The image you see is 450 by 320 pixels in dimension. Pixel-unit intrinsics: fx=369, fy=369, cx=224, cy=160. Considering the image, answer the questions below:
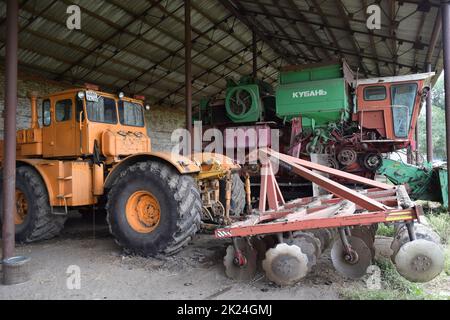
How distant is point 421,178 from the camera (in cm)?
790

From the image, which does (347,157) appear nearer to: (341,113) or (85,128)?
(341,113)

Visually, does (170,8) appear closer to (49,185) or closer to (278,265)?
(49,185)

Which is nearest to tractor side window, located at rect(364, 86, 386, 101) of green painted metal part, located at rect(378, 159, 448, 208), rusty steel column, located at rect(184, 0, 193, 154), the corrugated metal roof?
green painted metal part, located at rect(378, 159, 448, 208)

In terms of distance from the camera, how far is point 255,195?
9.31 m

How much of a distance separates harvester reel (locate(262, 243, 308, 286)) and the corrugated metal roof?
23.4ft

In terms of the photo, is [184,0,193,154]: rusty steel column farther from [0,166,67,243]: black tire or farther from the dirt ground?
the dirt ground

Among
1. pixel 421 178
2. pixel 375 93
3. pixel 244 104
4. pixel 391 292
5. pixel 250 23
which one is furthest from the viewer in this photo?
pixel 250 23

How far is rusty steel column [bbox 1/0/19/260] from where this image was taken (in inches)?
168

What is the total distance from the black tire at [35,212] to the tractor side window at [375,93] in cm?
710

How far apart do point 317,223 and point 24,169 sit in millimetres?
4645

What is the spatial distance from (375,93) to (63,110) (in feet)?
22.3

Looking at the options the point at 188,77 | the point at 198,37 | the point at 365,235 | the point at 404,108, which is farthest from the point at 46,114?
the point at 198,37

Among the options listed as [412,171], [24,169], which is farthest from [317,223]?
[412,171]

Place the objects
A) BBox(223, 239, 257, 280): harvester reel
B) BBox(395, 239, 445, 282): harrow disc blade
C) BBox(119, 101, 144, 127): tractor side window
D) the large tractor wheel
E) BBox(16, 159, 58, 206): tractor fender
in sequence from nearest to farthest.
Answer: BBox(395, 239, 445, 282): harrow disc blade, BBox(223, 239, 257, 280): harvester reel, the large tractor wheel, BBox(16, 159, 58, 206): tractor fender, BBox(119, 101, 144, 127): tractor side window
